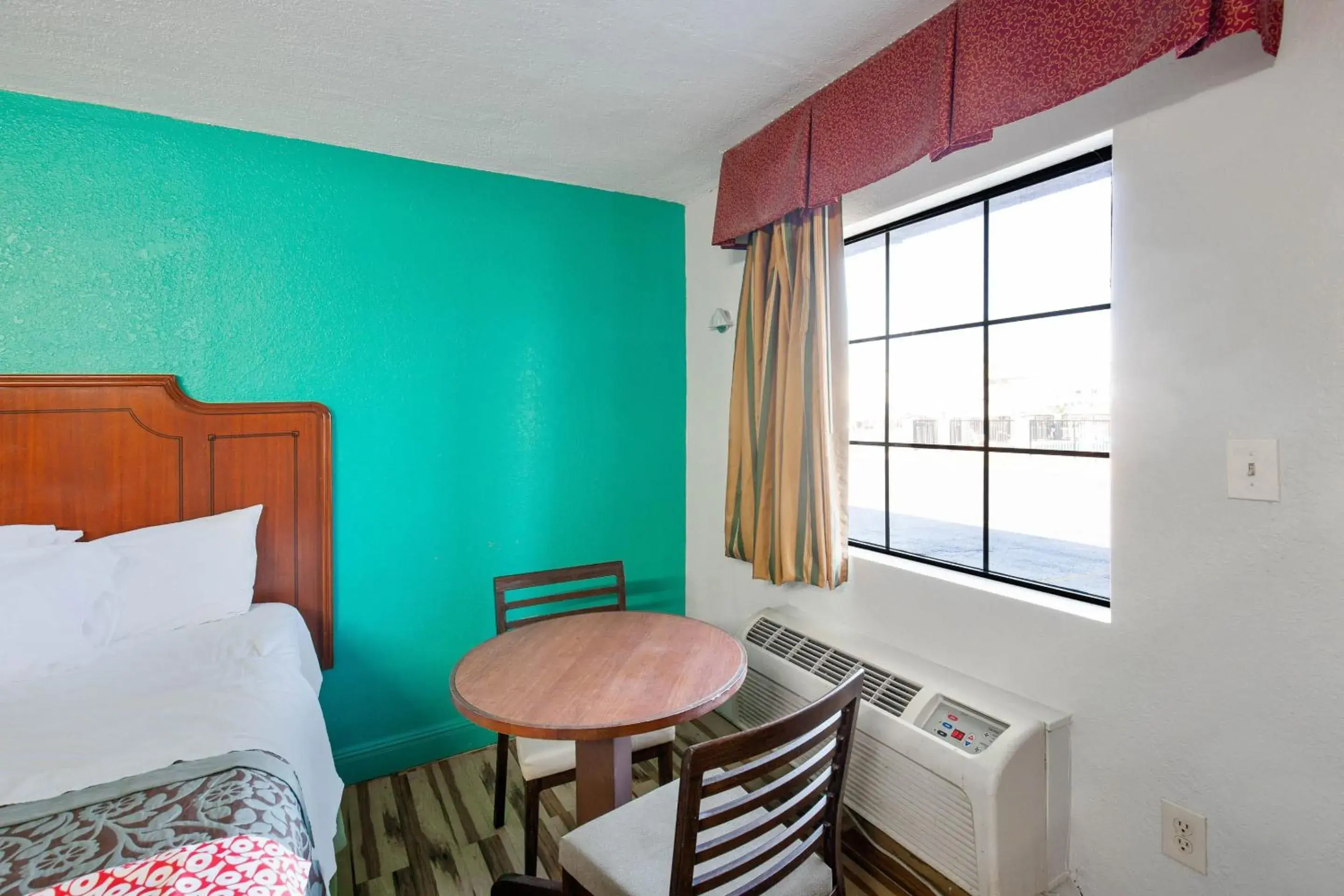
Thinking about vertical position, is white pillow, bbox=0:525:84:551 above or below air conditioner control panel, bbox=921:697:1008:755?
above

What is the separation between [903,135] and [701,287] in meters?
1.34

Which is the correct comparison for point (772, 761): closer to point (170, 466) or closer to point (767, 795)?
point (767, 795)

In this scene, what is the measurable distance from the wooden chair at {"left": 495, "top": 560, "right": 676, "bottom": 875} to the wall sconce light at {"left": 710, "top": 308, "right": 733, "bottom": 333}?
1.11 m

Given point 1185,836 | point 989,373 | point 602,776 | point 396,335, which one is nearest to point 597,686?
point 602,776

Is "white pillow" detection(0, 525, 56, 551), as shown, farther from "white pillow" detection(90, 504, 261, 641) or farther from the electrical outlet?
the electrical outlet

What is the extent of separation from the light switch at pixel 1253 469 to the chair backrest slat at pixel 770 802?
0.88m

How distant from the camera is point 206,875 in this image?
849mm

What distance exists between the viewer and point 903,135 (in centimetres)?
170

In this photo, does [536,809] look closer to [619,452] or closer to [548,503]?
[548,503]

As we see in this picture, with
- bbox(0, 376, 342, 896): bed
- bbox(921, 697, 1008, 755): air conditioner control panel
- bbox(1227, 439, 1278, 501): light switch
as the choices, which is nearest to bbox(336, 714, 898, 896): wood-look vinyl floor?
bbox(0, 376, 342, 896): bed

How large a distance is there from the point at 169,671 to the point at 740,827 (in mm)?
1491

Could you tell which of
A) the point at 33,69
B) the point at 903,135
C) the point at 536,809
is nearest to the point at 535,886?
the point at 536,809

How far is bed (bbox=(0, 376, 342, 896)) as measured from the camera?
40.7 inches

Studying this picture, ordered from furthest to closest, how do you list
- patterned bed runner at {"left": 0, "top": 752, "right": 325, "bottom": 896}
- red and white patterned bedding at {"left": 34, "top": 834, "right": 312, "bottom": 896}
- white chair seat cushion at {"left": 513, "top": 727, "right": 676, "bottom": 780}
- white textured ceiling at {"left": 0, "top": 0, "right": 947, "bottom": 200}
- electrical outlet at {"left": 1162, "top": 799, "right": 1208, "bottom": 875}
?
white chair seat cushion at {"left": 513, "top": 727, "right": 676, "bottom": 780}
white textured ceiling at {"left": 0, "top": 0, "right": 947, "bottom": 200}
electrical outlet at {"left": 1162, "top": 799, "right": 1208, "bottom": 875}
patterned bed runner at {"left": 0, "top": 752, "right": 325, "bottom": 896}
red and white patterned bedding at {"left": 34, "top": 834, "right": 312, "bottom": 896}
